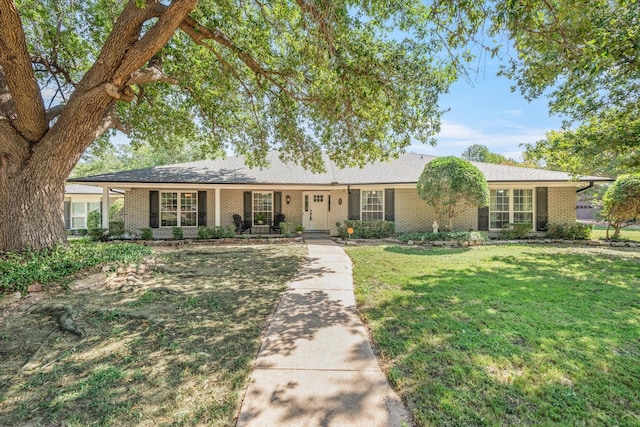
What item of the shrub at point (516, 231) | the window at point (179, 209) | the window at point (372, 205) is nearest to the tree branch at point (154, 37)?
the window at point (179, 209)

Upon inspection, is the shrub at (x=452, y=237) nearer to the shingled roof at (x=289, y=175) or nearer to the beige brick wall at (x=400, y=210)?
the beige brick wall at (x=400, y=210)

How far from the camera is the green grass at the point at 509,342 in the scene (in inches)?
91.5

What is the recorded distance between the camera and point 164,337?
3.55 m


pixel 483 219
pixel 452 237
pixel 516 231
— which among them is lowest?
pixel 452 237

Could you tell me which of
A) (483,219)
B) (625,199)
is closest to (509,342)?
(483,219)

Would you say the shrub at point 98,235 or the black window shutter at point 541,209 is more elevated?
the black window shutter at point 541,209

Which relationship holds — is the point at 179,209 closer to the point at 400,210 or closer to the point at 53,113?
the point at 53,113

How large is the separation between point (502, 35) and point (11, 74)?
29.5 feet

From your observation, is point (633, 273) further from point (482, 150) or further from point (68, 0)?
point (482, 150)

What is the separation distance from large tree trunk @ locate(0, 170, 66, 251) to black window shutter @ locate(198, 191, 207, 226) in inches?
302

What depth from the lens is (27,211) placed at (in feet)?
19.3

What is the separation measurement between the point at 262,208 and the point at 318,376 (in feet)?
40.9

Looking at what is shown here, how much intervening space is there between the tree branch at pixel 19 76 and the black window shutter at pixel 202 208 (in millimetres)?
7707

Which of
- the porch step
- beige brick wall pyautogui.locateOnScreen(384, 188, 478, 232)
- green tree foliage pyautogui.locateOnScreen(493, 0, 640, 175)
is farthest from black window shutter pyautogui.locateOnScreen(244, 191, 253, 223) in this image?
green tree foliage pyautogui.locateOnScreen(493, 0, 640, 175)
